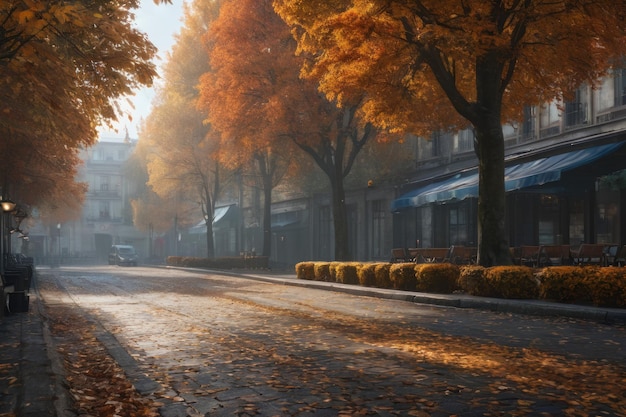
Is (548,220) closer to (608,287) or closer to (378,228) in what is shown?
(378,228)

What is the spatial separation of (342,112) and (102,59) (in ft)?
50.6

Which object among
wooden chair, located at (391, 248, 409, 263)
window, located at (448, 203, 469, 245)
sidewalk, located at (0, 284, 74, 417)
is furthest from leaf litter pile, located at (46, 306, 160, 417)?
window, located at (448, 203, 469, 245)

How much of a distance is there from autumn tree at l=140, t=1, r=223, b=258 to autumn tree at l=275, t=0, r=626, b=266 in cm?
2001

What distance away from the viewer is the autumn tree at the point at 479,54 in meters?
14.5

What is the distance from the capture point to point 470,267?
605 inches

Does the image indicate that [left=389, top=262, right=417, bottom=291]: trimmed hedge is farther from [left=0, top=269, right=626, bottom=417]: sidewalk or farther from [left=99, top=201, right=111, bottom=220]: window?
[left=99, top=201, right=111, bottom=220]: window

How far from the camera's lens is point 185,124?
39.3 meters

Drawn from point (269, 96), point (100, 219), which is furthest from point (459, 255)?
point (100, 219)

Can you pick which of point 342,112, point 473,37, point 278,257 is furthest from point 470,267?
point 278,257

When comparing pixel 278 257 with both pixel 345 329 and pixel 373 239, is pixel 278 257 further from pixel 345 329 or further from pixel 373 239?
pixel 345 329

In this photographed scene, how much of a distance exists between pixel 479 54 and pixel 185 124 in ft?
89.7

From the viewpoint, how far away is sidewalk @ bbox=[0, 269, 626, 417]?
4828 millimetres

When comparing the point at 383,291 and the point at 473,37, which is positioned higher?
the point at 473,37

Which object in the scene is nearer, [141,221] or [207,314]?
[207,314]
